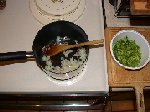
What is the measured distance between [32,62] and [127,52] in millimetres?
352

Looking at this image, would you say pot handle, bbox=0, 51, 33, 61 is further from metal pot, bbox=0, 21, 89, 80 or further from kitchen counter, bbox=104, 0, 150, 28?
kitchen counter, bbox=104, 0, 150, 28

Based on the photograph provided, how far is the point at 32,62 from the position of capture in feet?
3.15

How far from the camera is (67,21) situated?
0.93 meters

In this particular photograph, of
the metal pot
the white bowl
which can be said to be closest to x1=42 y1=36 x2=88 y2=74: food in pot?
the metal pot

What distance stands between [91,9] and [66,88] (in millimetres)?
326

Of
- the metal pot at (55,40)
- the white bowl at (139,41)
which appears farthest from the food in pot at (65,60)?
the white bowl at (139,41)

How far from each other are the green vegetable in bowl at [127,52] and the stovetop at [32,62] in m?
0.06

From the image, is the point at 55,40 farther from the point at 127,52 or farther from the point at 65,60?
the point at 127,52

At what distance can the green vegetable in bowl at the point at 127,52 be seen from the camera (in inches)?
37.9

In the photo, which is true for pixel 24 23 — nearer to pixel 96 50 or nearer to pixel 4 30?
pixel 4 30

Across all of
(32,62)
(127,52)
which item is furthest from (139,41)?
(32,62)

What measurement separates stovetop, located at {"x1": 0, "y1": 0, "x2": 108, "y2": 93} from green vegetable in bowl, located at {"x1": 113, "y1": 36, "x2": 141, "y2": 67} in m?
0.06

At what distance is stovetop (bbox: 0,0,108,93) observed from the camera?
925 mm

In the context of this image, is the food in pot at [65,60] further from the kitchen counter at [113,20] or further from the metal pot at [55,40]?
the kitchen counter at [113,20]
